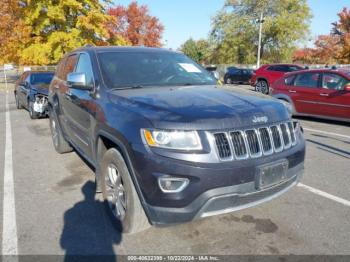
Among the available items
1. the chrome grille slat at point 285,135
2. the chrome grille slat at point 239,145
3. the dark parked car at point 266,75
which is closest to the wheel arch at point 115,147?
the chrome grille slat at point 239,145

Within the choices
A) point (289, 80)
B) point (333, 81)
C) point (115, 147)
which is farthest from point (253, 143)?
point (289, 80)

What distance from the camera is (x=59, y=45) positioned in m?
22.3

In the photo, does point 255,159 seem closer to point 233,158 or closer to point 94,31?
point 233,158

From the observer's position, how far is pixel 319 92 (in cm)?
898

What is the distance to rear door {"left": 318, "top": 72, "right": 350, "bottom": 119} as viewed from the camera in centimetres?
840

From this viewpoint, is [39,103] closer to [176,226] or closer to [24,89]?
[24,89]

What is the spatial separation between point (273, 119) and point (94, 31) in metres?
22.0

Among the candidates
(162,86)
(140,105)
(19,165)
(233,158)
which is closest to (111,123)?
(140,105)

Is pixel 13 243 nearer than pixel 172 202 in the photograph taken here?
No

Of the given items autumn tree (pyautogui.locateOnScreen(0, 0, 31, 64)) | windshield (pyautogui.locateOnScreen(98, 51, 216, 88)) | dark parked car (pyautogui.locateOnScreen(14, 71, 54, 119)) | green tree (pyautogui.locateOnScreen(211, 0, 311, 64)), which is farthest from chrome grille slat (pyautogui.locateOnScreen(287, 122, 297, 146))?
green tree (pyautogui.locateOnScreen(211, 0, 311, 64))

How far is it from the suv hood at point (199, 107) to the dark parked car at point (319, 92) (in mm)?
5370

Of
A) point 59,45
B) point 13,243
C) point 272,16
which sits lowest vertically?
point 13,243

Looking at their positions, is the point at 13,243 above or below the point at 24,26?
below

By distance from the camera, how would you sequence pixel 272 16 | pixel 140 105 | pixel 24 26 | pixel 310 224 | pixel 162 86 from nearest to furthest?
1. pixel 140 105
2. pixel 310 224
3. pixel 162 86
4. pixel 24 26
5. pixel 272 16
